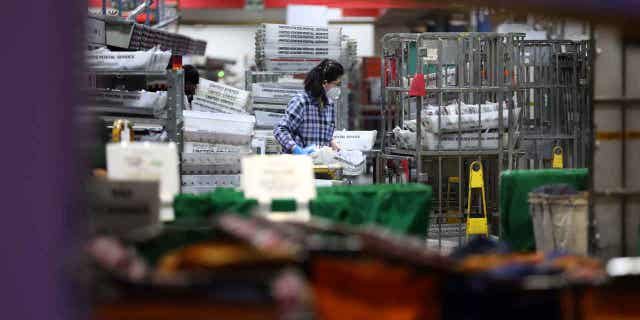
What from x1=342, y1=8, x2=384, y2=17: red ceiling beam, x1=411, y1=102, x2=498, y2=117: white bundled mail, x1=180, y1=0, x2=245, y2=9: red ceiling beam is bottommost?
x1=411, y1=102, x2=498, y2=117: white bundled mail

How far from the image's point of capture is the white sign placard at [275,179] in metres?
5.81

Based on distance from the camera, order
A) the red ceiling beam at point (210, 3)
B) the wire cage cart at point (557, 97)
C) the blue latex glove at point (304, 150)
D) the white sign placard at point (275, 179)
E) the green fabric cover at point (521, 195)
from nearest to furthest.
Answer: the white sign placard at point (275, 179) < the green fabric cover at point (521, 195) < the blue latex glove at point (304, 150) < the wire cage cart at point (557, 97) < the red ceiling beam at point (210, 3)

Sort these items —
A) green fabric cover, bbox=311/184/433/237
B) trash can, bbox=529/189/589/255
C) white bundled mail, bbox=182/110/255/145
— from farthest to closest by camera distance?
white bundled mail, bbox=182/110/255/145
trash can, bbox=529/189/589/255
green fabric cover, bbox=311/184/433/237

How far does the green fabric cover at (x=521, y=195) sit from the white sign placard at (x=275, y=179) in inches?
86.4

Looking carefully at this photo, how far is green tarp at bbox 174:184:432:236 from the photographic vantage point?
5621 mm

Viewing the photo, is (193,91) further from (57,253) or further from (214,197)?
(57,253)

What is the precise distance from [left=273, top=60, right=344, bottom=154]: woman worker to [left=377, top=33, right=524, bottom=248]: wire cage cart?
0.69 metres

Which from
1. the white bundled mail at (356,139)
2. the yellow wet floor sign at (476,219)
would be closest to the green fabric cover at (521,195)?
the yellow wet floor sign at (476,219)

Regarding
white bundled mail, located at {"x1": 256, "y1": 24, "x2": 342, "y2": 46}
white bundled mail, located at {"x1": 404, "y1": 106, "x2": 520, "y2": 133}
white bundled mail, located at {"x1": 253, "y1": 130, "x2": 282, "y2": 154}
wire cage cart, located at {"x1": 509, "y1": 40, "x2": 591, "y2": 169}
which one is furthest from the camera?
white bundled mail, located at {"x1": 253, "y1": 130, "x2": 282, "y2": 154}

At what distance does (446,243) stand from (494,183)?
83cm

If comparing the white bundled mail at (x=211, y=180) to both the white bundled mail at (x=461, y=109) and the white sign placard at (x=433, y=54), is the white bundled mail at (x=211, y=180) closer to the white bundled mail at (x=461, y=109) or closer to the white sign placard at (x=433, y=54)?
the white bundled mail at (x=461, y=109)

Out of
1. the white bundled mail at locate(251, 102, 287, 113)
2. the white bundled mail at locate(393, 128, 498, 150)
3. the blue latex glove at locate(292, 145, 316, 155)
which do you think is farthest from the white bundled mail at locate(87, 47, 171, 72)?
the white bundled mail at locate(251, 102, 287, 113)

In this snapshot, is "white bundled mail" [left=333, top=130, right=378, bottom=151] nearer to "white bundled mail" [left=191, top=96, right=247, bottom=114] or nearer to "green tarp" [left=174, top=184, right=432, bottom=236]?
"white bundled mail" [left=191, top=96, right=247, bottom=114]

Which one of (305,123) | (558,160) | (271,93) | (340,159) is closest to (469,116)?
(558,160)
